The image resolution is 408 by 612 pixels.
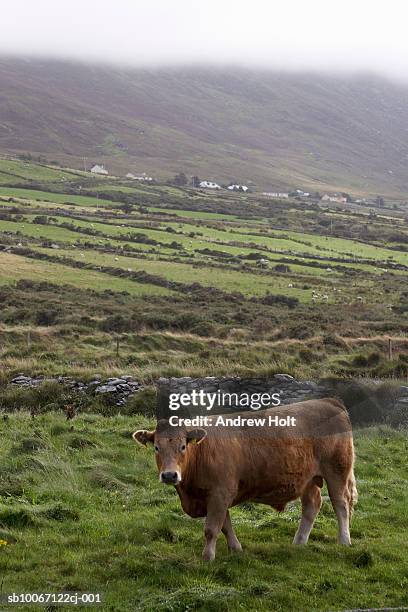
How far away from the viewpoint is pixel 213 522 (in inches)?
437

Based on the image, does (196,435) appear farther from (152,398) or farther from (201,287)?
(201,287)

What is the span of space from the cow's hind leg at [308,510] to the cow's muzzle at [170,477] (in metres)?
2.91

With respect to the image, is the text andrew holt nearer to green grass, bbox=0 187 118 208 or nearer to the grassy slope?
the grassy slope

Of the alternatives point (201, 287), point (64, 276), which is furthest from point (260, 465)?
point (64, 276)

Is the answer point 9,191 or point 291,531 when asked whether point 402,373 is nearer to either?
point 291,531

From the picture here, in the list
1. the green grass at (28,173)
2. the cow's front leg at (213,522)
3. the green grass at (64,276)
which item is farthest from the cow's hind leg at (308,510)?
the green grass at (28,173)

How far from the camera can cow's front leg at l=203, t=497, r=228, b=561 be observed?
36.4 feet

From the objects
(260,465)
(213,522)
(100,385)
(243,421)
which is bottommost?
(100,385)

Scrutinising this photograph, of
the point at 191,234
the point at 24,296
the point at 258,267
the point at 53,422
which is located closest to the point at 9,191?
the point at 191,234

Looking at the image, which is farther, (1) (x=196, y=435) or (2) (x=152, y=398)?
(2) (x=152, y=398)

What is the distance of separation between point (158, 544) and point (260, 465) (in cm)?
216

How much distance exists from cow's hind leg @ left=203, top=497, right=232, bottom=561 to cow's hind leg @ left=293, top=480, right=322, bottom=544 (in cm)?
178

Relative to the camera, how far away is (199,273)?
72812 millimetres

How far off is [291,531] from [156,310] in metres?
37.4
